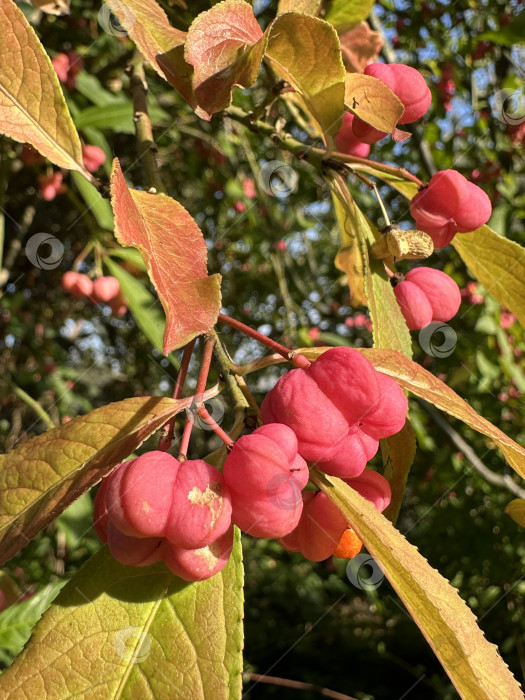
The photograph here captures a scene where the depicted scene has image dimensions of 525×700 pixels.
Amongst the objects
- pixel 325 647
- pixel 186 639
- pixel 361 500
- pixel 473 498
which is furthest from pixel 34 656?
pixel 325 647

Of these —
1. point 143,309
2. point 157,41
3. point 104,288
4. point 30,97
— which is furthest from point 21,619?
point 157,41

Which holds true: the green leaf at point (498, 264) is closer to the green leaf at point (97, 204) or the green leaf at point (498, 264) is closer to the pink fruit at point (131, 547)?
the pink fruit at point (131, 547)

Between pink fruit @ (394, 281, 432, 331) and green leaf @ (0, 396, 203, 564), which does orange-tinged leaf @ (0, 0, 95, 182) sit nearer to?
green leaf @ (0, 396, 203, 564)

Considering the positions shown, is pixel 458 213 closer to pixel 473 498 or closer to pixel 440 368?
pixel 440 368

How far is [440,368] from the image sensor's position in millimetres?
2506

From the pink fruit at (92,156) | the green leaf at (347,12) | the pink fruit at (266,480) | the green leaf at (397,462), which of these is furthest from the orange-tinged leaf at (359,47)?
the pink fruit at (92,156)

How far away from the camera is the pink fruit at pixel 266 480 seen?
501 mm

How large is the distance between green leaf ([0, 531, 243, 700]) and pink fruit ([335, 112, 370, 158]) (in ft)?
1.76

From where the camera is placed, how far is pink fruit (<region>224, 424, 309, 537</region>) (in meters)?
0.50

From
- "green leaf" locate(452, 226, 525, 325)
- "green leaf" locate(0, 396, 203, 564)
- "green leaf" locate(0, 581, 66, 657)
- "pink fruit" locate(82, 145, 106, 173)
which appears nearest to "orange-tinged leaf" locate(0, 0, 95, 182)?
"green leaf" locate(0, 396, 203, 564)

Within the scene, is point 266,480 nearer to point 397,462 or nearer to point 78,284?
point 397,462

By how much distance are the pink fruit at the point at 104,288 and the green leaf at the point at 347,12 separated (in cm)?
111

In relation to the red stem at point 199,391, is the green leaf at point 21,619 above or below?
below

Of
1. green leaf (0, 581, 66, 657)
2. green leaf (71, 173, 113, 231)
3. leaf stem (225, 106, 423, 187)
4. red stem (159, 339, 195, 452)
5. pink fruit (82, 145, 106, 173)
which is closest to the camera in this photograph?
red stem (159, 339, 195, 452)
